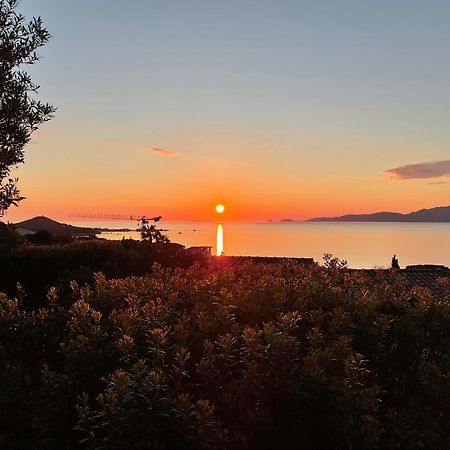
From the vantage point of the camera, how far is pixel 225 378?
3.97 m

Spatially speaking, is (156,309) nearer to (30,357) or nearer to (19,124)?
(30,357)

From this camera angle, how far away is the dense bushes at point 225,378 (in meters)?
3.35

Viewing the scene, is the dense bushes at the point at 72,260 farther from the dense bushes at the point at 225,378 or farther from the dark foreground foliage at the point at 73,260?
the dense bushes at the point at 225,378

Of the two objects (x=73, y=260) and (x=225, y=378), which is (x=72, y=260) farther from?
(x=225, y=378)

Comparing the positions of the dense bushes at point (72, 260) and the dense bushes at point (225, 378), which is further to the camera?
the dense bushes at point (72, 260)

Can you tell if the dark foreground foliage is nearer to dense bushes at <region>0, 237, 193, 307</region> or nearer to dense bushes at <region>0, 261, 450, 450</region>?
dense bushes at <region>0, 237, 193, 307</region>

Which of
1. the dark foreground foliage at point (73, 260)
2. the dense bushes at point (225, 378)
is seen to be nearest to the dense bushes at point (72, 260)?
the dark foreground foliage at point (73, 260)

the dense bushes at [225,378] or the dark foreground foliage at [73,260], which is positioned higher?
the dark foreground foliage at [73,260]

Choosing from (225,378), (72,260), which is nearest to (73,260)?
(72,260)

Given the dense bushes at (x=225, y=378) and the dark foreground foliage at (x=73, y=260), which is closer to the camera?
the dense bushes at (x=225, y=378)

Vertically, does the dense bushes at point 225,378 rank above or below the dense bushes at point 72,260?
below

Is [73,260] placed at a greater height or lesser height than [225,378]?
greater

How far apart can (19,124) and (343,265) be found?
20.6 feet

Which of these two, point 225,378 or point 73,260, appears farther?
point 73,260
